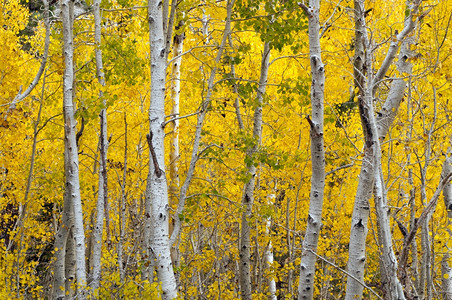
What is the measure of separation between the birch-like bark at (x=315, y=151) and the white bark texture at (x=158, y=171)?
115 centimetres

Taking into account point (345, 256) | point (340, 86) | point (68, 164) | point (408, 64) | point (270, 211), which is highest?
point (340, 86)

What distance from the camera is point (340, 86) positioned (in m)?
8.98

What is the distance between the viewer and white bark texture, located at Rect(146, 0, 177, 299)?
3.73 metres

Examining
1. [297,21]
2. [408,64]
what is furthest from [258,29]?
[408,64]

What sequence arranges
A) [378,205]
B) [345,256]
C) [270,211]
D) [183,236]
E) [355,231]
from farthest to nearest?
[345,256]
[183,236]
[270,211]
[355,231]
[378,205]

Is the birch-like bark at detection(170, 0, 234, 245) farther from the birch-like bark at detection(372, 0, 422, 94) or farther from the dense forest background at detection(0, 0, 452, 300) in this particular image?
the birch-like bark at detection(372, 0, 422, 94)

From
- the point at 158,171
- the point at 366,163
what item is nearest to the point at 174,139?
the point at 158,171

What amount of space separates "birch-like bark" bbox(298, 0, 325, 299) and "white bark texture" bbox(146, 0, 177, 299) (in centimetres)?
115

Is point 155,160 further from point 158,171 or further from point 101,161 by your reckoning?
A: point 101,161

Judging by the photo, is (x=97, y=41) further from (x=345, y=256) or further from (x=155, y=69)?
(x=345, y=256)

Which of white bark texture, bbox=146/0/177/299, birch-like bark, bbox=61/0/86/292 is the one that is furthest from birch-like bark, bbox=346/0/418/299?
birch-like bark, bbox=61/0/86/292

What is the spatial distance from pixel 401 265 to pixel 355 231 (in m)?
0.69

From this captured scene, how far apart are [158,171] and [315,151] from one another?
1.36 meters

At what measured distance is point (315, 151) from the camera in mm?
Result: 3426
